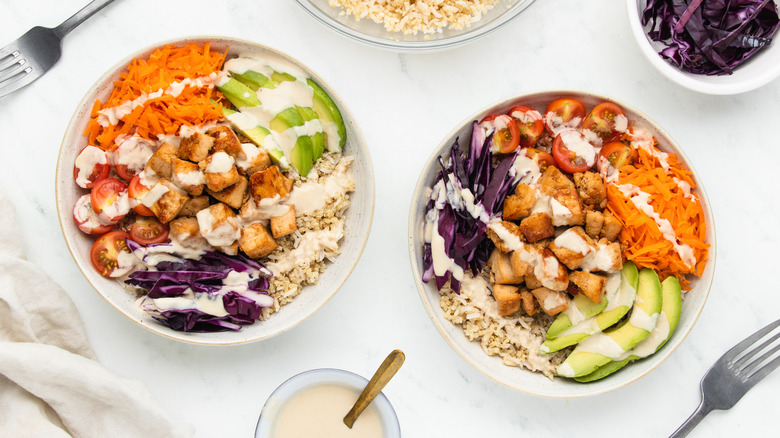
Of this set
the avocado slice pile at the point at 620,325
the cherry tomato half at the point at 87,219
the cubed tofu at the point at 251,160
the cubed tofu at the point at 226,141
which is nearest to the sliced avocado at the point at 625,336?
the avocado slice pile at the point at 620,325

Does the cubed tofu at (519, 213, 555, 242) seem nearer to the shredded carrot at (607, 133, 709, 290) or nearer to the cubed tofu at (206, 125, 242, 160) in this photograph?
the shredded carrot at (607, 133, 709, 290)

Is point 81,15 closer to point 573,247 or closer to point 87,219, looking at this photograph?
point 87,219

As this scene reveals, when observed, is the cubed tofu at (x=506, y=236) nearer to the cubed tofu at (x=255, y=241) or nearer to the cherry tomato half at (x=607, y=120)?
the cherry tomato half at (x=607, y=120)

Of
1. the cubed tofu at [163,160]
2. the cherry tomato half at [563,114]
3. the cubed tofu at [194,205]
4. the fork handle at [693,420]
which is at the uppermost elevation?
the cubed tofu at [163,160]

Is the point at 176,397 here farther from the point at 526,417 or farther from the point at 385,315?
the point at 526,417

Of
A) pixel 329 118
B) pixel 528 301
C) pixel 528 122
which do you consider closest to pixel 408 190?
pixel 329 118

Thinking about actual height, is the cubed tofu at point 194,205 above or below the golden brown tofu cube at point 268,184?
above

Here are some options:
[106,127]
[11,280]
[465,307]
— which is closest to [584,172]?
[465,307]
